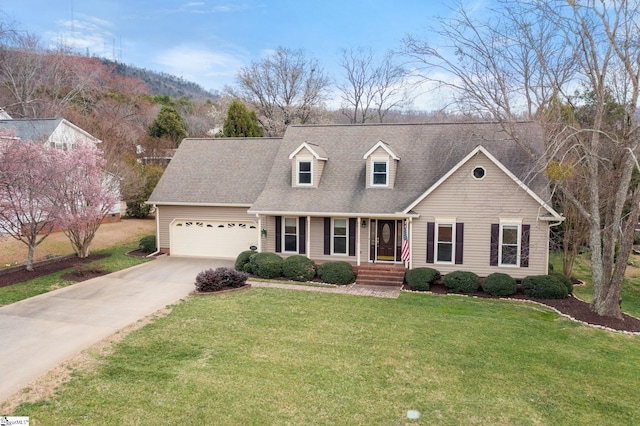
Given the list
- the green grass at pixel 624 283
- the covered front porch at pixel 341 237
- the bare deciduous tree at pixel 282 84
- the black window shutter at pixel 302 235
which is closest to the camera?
the green grass at pixel 624 283

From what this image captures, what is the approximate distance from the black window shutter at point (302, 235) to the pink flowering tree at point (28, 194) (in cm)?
966

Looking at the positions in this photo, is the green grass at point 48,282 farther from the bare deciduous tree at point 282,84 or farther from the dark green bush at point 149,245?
the bare deciduous tree at point 282,84

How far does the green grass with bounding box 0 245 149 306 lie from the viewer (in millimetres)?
14234

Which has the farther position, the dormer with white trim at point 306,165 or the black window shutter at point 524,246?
the dormer with white trim at point 306,165

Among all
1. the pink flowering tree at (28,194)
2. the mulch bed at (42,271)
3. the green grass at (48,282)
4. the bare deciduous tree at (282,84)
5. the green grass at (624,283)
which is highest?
the bare deciduous tree at (282,84)

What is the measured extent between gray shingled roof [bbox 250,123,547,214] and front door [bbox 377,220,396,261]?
0.98 m

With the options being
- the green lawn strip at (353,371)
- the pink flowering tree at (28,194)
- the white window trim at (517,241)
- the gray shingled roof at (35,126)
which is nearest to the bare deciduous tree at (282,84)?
the gray shingled roof at (35,126)

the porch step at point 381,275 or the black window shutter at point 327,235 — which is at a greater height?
the black window shutter at point 327,235

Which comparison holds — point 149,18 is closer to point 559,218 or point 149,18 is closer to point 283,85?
point 283,85

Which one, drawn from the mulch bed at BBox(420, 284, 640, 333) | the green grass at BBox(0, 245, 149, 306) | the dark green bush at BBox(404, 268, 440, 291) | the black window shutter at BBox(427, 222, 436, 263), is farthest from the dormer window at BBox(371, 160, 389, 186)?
the green grass at BBox(0, 245, 149, 306)

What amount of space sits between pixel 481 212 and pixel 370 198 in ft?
14.8

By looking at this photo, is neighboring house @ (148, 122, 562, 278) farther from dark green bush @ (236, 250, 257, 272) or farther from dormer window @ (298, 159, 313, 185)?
dark green bush @ (236, 250, 257, 272)

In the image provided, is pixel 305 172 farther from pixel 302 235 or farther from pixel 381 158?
pixel 381 158

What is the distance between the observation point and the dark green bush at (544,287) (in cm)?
1538
